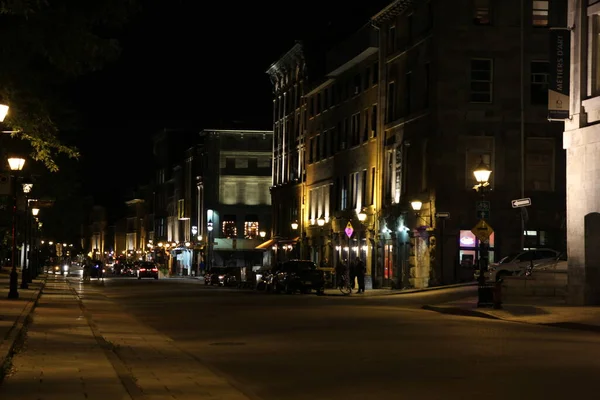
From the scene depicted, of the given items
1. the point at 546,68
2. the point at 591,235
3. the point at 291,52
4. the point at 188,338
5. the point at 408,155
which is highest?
the point at 291,52

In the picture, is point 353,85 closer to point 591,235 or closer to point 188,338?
point 591,235

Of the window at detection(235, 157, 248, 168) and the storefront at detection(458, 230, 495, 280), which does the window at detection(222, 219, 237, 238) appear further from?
the storefront at detection(458, 230, 495, 280)

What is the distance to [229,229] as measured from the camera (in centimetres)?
11788

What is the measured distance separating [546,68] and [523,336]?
32768 mm

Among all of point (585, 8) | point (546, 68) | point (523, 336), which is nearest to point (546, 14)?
point (546, 68)

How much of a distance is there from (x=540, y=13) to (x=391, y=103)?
11.5m

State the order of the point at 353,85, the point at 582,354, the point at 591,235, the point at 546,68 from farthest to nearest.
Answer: the point at 353,85
the point at 546,68
the point at 591,235
the point at 582,354

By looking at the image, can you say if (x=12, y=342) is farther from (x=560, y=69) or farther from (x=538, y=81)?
(x=538, y=81)

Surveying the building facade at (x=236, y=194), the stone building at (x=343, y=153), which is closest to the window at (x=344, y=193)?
the stone building at (x=343, y=153)

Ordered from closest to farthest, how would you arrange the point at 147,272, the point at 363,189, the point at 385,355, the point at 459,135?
the point at 385,355 < the point at 459,135 < the point at 363,189 < the point at 147,272

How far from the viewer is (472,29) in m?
55.3

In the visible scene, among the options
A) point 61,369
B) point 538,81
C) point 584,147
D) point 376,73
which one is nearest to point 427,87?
point 538,81

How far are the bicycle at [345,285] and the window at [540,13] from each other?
15483mm

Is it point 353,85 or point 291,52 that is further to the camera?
point 291,52
